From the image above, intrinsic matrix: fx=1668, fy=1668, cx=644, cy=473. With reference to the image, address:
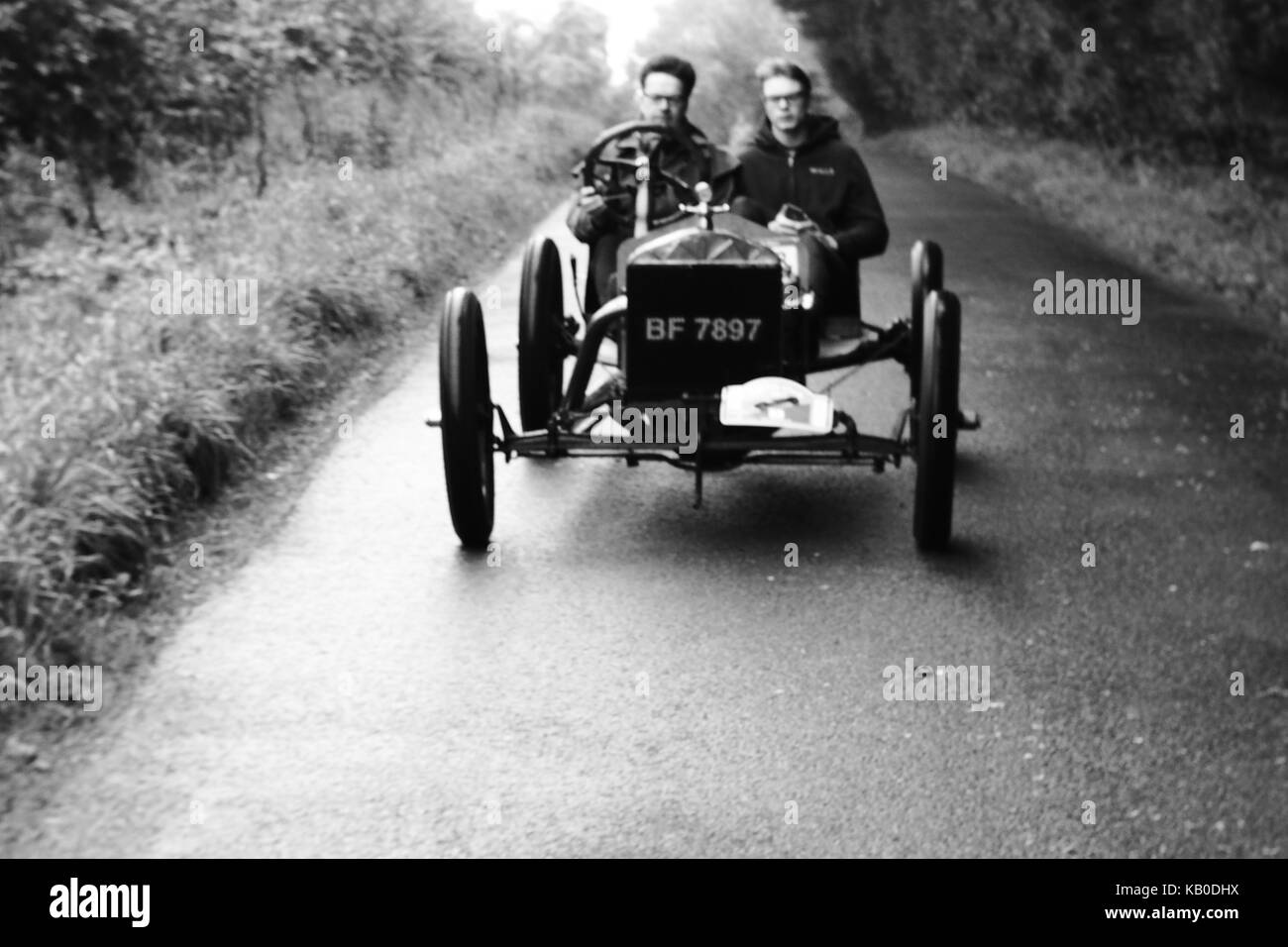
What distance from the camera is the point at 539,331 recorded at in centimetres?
800

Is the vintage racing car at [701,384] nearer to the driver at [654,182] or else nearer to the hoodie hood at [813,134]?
the driver at [654,182]

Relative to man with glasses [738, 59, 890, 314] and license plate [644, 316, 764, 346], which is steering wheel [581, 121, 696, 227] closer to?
man with glasses [738, 59, 890, 314]

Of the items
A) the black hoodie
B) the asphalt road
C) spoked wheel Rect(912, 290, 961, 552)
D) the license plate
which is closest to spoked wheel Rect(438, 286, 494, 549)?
the asphalt road

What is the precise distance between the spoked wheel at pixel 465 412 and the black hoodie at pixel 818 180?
2345 millimetres

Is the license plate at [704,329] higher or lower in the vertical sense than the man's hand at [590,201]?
lower

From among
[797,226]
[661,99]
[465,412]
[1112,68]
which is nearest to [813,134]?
[797,226]

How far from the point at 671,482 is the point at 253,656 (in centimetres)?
276

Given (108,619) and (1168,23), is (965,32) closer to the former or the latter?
(1168,23)

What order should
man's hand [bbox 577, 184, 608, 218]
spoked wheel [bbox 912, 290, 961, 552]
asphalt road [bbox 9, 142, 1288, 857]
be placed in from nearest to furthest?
asphalt road [bbox 9, 142, 1288, 857]
spoked wheel [bbox 912, 290, 961, 552]
man's hand [bbox 577, 184, 608, 218]

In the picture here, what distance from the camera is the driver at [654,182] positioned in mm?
7836

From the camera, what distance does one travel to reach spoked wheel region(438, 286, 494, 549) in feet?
20.7

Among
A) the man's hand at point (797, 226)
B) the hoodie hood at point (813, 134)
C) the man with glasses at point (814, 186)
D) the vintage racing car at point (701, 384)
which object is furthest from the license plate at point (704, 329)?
the hoodie hood at point (813, 134)

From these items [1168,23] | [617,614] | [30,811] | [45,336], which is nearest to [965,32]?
[1168,23]

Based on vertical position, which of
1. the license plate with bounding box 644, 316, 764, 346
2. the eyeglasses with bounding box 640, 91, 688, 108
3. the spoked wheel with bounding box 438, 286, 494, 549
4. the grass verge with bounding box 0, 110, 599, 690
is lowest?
the grass verge with bounding box 0, 110, 599, 690
